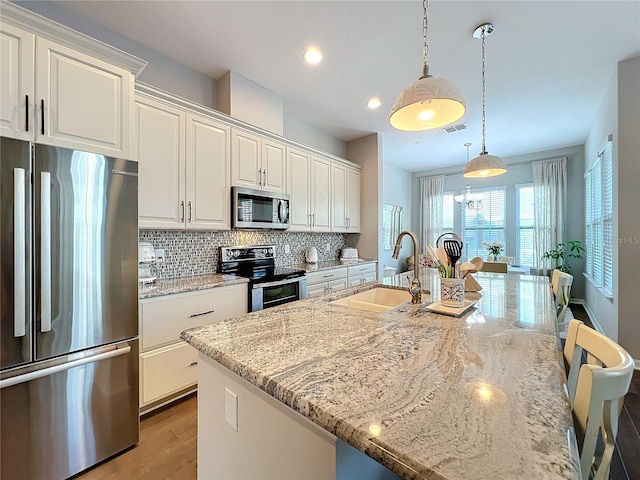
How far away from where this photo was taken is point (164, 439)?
1810 mm

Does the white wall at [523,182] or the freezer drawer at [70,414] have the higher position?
the white wall at [523,182]

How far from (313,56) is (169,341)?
268 cm

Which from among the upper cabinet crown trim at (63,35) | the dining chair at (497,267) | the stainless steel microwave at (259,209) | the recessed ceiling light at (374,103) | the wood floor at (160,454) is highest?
the recessed ceiling light at (374,103)

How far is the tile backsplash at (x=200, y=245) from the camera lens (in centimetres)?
252

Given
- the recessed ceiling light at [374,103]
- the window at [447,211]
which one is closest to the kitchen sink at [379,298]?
the recessed ceiling light at [374,103]

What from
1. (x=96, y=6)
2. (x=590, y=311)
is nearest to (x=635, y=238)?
(x=590, y=311)

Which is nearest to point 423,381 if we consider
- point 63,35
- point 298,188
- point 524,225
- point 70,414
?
point 70,414

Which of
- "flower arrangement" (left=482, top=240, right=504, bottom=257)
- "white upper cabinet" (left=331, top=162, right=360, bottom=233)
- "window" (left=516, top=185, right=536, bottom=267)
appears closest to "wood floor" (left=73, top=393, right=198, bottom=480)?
"white upper cabinet" (left=331, top=162, right=360, bottom=233)

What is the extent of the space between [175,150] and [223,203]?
60 centimetres

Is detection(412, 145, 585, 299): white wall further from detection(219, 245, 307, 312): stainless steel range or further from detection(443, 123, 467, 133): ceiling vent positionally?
detection(219, 245, 307, 312): stainless steel range

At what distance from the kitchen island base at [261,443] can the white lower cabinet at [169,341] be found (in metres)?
1.11

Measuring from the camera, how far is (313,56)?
2.55 metres

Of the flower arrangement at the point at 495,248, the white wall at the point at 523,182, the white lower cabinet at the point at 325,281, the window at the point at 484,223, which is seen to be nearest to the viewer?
the white lower cabinet at the point at 325,281

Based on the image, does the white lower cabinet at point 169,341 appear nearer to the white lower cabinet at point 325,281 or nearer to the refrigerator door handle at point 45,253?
the refrigerator door handle at point 45,253
